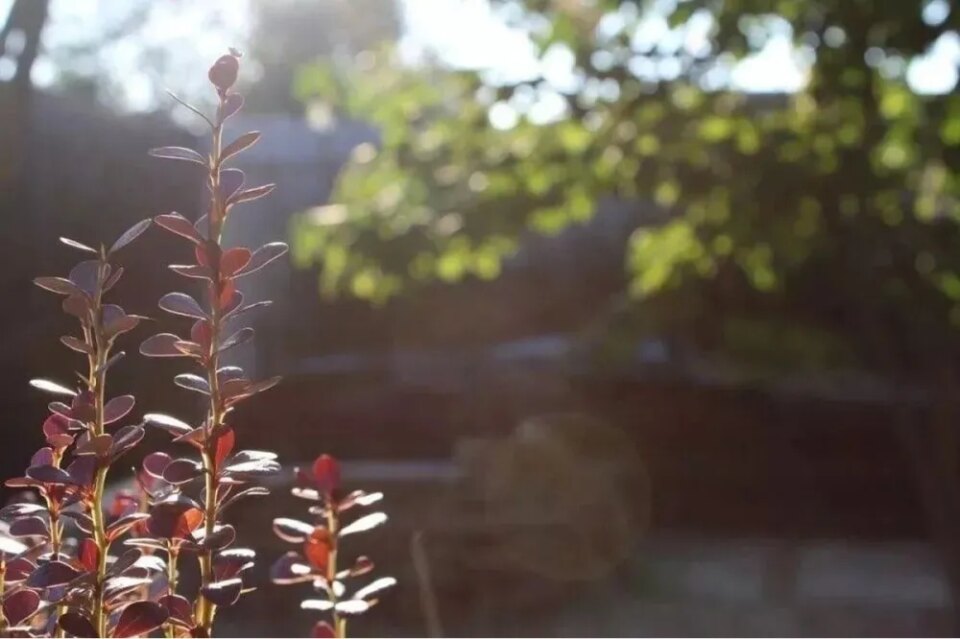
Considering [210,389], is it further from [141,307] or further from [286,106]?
[286,106]

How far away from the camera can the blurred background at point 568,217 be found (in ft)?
5.71

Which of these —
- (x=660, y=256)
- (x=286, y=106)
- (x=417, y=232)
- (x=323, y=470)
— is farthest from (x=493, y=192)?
(x=286, y=106)

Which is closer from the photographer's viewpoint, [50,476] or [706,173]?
[50,476]

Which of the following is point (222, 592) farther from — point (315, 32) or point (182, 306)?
point (315, 32)

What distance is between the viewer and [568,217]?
2312 mm

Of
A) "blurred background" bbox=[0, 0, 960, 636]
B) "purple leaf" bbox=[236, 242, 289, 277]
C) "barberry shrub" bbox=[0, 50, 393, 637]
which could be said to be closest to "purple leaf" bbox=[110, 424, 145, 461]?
"barberry shrub" bbox=[0, 50, 393, 637]

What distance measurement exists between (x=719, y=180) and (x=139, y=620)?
1686mm

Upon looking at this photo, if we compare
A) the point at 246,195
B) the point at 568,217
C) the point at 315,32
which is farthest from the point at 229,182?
the point at 315,32

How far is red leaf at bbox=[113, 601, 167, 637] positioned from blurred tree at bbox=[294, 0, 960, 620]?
1.59 m

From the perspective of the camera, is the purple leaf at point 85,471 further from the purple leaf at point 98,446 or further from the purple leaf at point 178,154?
the purple leaf at point 178,154

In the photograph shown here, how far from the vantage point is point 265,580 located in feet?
6.85

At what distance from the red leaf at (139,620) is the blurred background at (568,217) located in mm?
656

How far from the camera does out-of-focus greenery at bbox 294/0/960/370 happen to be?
1941 mm

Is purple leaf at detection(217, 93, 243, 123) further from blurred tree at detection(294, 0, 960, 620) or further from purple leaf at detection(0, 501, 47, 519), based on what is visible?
blurred tree at detection(294, 0, 960, 620)
